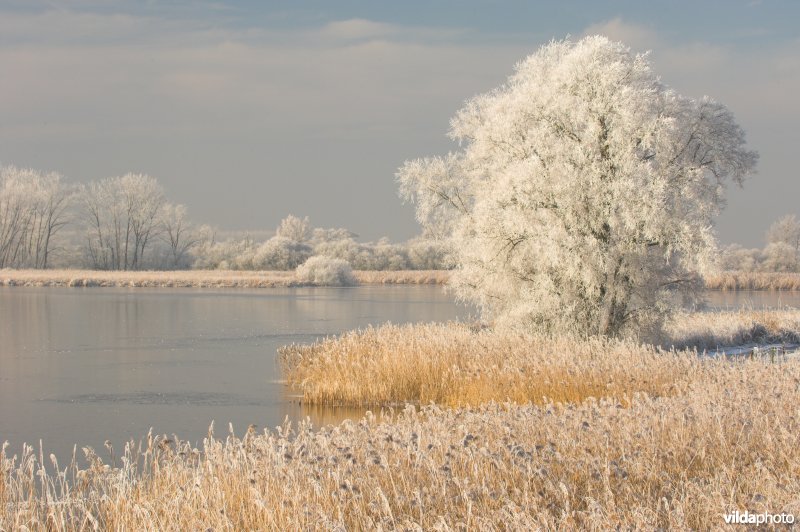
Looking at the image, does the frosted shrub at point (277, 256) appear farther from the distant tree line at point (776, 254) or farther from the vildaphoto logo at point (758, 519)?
the vildaphoto logo at point (758, 519)

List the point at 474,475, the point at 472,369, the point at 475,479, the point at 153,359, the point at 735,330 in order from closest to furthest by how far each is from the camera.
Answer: the point at 475,479, the point at 474,475, the point at 472,369, the point at 153,359, the point at 735,330

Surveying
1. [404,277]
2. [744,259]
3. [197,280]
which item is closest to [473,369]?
[197,280]

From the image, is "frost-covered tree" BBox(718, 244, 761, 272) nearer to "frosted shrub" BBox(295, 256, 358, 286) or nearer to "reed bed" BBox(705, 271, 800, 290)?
"reed bed" BBox(705, 271, 800, 290)

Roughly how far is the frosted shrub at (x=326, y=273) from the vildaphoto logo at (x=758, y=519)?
222 feet

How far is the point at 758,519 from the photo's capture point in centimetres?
579

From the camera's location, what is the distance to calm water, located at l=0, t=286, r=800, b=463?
16.1 m

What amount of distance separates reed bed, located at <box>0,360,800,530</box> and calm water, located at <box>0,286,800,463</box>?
6.35 m

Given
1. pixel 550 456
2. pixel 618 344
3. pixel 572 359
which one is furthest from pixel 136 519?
pixel 618 344

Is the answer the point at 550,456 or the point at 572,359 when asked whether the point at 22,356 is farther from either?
the point at 550,456

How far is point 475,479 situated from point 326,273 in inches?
2623

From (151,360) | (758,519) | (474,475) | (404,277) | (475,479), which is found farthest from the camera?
(404,277)

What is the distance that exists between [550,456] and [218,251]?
91.2 metres

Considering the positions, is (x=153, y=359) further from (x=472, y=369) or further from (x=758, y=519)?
(x=758, y=519)

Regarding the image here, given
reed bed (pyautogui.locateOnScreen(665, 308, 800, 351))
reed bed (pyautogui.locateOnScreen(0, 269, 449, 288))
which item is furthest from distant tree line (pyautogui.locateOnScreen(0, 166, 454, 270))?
reed bed (pyautogui.locateOnScreen(665, 308, 800, 351))
